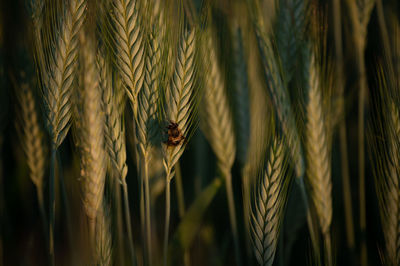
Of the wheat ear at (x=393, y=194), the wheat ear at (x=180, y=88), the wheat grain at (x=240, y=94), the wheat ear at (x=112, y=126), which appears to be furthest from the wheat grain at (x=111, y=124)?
Result: the wheat ear at (x=393, y=194)

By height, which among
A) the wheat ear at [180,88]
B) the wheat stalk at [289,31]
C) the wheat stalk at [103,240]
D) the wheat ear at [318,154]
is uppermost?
the wheat stalk at [289,31]

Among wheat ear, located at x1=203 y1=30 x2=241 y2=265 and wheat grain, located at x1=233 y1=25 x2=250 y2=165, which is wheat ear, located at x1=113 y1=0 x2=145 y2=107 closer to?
wheat ear, located at x1=203 y1=30 x2=241 y2=265

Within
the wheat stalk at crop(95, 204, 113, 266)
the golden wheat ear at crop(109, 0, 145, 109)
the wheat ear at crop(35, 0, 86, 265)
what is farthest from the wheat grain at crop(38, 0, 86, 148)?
the wheat stalk at crop(95, 204, 113, 266)

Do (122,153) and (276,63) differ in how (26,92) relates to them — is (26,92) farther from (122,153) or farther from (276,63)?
(276,63)

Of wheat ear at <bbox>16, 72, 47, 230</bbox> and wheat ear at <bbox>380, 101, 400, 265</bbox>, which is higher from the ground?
wheat ear at <bbox>16, 72, 47, 230</bbox>

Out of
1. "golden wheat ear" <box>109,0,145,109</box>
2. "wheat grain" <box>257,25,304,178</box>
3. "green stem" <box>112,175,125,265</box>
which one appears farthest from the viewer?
"green stem" <box>112,175,125,265</box>

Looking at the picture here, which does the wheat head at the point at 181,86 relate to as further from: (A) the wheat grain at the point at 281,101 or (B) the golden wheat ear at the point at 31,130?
(B) the golden wheat ear at the point at 31,130

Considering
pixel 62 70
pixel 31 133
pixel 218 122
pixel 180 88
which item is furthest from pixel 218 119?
pixel 31 133
